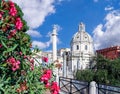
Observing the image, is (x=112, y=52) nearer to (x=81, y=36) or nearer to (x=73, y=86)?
(x=81, y=36)

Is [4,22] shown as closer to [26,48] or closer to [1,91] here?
[26,48]

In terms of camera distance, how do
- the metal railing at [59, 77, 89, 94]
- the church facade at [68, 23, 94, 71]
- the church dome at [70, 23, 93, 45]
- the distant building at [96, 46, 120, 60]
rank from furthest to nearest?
the church dome at [70, 23, 93, 45], the church facade at [68, 23, 94, 71], the distant building at [96, 46, 120, 60], the metal railing at [59, 77, 89, 94]

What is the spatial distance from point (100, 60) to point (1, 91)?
37087 mm

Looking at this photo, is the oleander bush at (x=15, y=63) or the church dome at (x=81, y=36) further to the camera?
the church dome at (x=81, y=36)

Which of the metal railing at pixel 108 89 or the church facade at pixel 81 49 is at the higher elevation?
the church facade at pixel 81 49

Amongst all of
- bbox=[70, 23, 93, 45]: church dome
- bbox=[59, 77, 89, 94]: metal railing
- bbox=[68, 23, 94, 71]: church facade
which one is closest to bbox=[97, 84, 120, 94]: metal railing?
bbox=[59, 77, 89, 94]: metal railing

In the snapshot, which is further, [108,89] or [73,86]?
[73,86]

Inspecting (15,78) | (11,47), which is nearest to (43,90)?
(15,78)

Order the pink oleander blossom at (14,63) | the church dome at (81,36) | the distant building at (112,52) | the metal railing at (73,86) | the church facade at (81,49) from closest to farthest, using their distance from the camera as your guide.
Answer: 1. the pink oleander blossom at (14,63)
2. the metal railing at (73,86)
3. the distant building at (112,52)
4. the church facade at (81,49)
5. the church dome at (81,36)

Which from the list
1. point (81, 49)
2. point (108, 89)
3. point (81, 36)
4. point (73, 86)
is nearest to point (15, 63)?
point (108, 89)

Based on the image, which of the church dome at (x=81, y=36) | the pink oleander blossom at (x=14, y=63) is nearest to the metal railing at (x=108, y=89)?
the pink oleander blossom at (x=14, y=63)

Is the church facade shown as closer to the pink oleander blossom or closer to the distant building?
the distant building

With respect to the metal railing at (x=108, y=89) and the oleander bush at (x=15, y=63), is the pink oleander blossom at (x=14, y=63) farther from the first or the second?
the metal railing at (x=108, y=89)

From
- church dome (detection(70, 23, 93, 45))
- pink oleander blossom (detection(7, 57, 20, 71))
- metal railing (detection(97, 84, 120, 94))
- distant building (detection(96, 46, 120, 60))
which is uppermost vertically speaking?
church dome (detection(70, 23, 93, 45))
